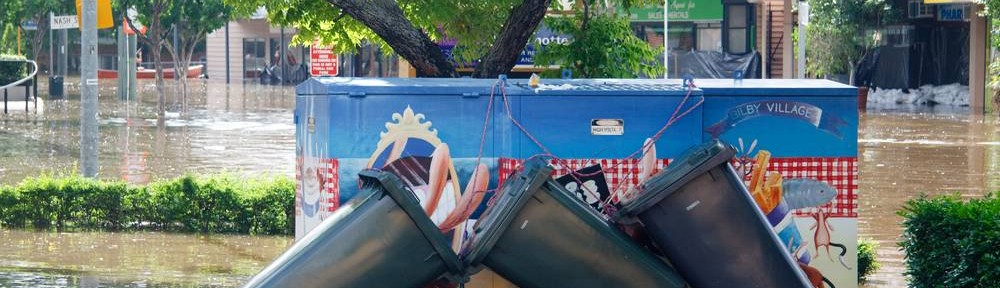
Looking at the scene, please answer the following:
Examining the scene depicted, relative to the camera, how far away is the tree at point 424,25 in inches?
416

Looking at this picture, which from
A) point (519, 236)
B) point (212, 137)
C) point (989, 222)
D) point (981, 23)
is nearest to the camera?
point (519, 236)

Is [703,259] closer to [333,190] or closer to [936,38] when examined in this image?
[333,190]

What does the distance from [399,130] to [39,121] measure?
2369 cm

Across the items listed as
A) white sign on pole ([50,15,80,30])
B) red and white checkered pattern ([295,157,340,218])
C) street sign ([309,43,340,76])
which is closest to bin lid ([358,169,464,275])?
red and white checkered pattern ([295,157,340,218])

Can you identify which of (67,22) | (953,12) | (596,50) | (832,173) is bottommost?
(832,173)

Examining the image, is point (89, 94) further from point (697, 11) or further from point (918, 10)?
point (918, 10)

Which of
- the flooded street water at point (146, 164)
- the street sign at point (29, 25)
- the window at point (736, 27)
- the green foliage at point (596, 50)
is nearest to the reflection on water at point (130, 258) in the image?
the flooded street water at point (146, 164)

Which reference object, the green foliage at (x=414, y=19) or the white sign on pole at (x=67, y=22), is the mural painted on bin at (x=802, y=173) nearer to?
the green foliage at (x=414, y=19)

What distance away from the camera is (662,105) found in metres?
7.24

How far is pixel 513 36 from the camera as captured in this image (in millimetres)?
10648

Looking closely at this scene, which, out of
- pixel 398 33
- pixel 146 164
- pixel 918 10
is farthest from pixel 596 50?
pixel 918 10

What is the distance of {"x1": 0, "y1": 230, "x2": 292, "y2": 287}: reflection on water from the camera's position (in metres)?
10.4

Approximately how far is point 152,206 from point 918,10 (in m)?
29.9

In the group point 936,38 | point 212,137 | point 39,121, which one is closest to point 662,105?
point 212,137
